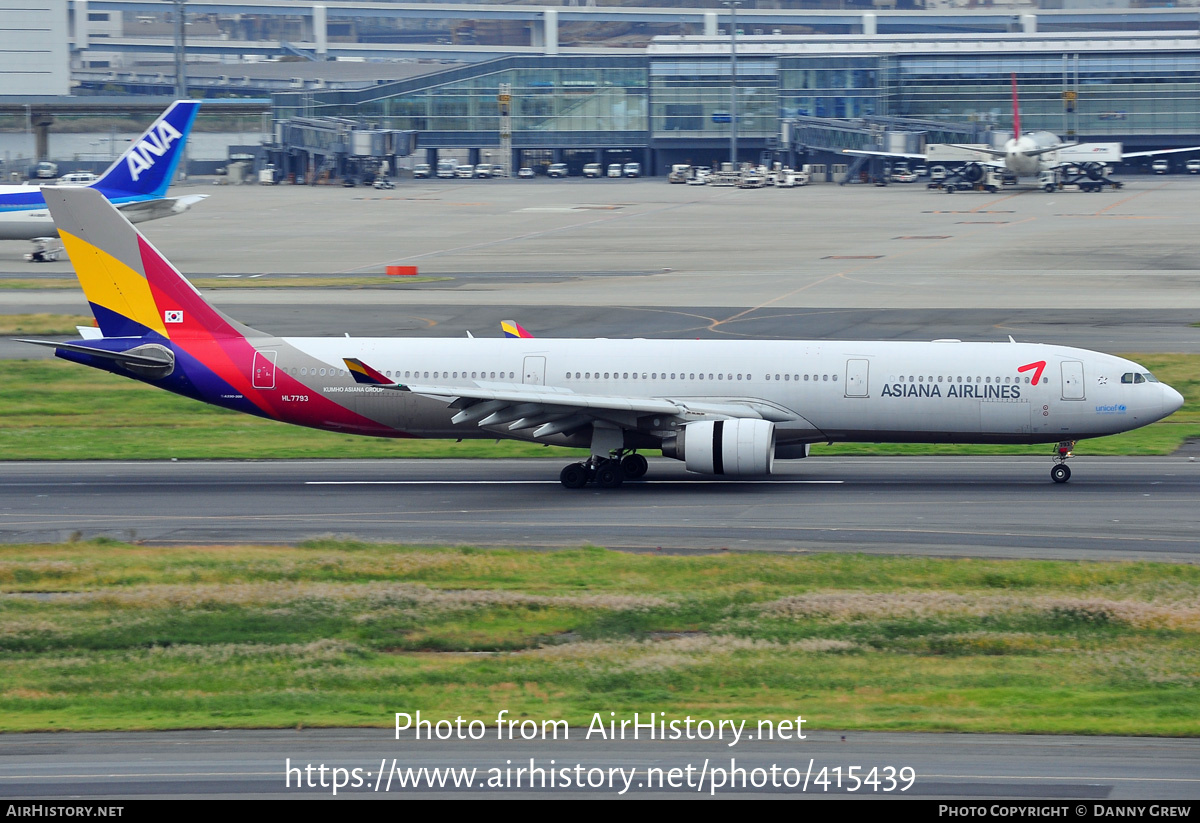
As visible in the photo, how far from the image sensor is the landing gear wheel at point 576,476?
40.2 m

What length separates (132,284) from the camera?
41594 mm

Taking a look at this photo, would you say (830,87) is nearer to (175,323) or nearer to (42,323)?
(42,323)

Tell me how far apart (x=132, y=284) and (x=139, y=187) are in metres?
56.5

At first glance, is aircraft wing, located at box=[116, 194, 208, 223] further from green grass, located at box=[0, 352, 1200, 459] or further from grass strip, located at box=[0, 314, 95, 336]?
green grass, located at box=[0, 352, 1200, 459]

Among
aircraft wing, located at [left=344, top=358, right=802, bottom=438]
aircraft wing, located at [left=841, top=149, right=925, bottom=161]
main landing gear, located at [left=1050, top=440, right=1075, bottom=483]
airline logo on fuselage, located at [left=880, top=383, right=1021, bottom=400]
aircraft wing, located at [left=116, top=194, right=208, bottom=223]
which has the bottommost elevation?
main landing gear, located at [left=1050, top=440, right=1075, bottom=483]

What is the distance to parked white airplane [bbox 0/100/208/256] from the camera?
3612 inches

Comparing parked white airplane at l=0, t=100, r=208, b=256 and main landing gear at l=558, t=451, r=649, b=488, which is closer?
main landing gear at l=558, t=451, r=649, b=488

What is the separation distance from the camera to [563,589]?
29125 millimetres

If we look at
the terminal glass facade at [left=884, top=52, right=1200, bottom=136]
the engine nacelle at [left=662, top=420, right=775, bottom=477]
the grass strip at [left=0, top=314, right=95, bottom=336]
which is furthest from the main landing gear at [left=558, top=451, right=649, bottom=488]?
the terminal glass facade at [left=884, top=52, right=1200, bottom=136]

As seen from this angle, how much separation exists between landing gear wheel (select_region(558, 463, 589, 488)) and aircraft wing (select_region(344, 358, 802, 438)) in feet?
3.87

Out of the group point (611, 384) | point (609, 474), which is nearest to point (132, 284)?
point (611, 384)

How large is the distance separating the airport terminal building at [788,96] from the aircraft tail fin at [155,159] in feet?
303

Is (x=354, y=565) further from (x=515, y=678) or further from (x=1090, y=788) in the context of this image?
(x=1090, y=788)

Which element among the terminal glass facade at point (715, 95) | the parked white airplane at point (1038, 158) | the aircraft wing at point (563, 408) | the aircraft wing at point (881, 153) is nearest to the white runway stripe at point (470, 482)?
the aircraft wing at point (563, 408)
